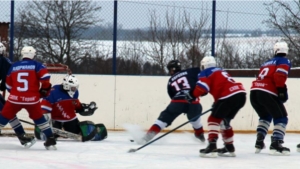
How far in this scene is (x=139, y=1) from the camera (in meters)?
11.9

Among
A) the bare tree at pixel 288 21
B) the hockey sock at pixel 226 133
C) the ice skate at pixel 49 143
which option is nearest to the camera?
the hockey sock at pixel 226 133

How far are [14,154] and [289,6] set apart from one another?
258 inches

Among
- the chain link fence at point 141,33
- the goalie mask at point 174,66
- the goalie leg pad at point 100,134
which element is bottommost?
the goalie leg pad at point 100,134

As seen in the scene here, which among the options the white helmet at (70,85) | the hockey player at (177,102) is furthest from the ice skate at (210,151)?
the white helmet at (70,85)

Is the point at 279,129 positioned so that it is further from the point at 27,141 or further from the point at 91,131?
the point at 27,141

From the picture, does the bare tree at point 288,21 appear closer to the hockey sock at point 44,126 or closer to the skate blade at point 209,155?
the skate blade at point 209,155

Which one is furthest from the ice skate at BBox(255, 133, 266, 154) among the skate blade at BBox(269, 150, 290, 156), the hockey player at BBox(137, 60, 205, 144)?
the hockey player at BBox(137, 60, 205, 144)

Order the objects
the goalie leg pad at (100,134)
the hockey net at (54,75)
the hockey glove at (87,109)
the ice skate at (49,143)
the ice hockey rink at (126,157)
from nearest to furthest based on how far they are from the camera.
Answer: the ice hockey rink at (126,157)
the ice skate at (49,143)
the goalie leg pad at (100,134)
the hockey glove at (87,109)
the hockey net at (54,75)

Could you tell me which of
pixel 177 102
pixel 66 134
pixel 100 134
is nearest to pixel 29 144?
pixel 66 134

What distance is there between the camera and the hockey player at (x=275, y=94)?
26.4 feet

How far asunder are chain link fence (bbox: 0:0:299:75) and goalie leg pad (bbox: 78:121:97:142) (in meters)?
2.21

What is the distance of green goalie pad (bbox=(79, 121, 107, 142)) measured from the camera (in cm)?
963

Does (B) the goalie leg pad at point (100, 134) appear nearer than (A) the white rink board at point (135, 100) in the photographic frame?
Yes

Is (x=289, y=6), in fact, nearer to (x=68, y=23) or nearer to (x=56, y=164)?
(x=68, y=23)
